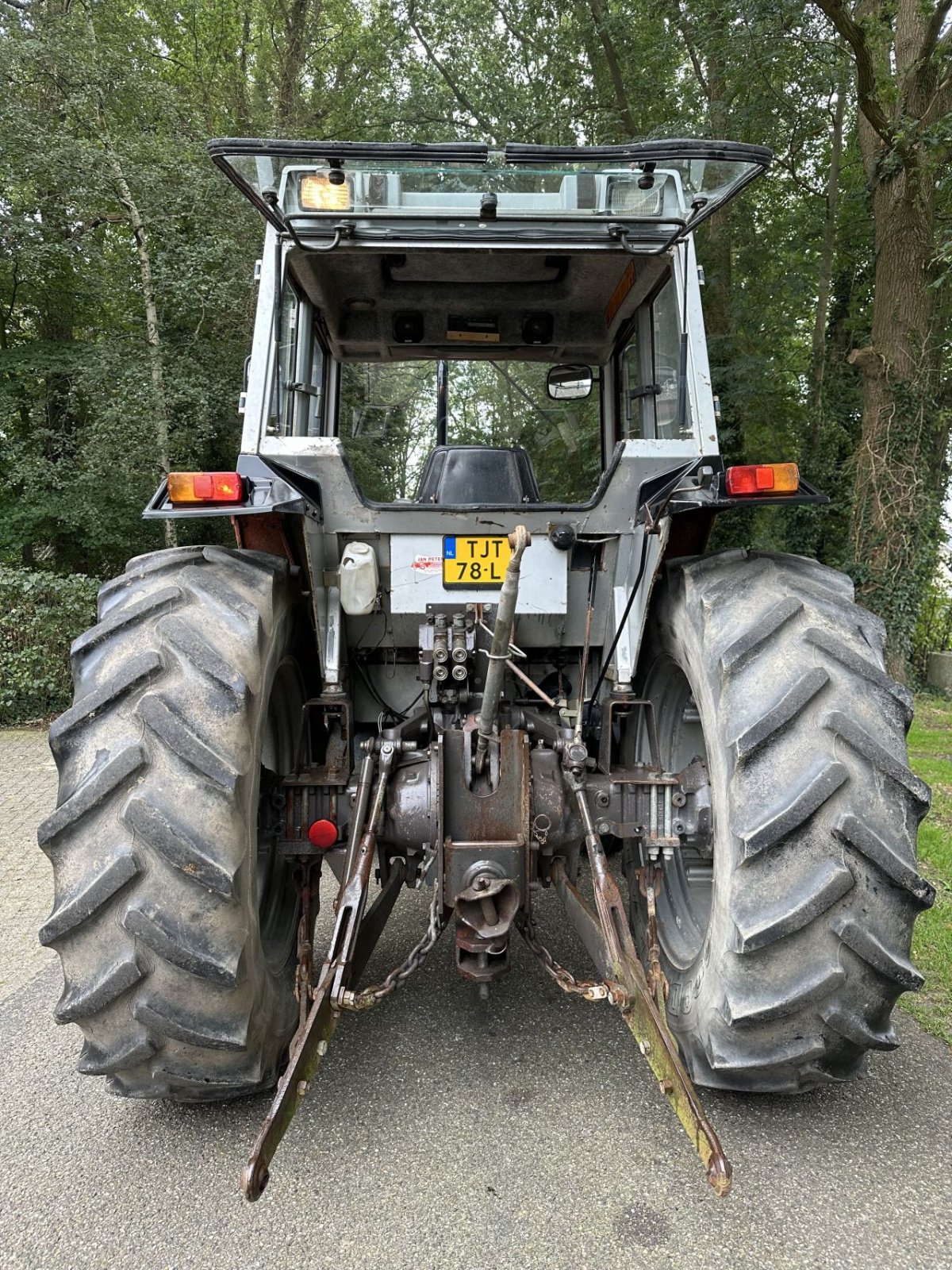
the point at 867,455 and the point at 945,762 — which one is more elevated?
the point at 867,455

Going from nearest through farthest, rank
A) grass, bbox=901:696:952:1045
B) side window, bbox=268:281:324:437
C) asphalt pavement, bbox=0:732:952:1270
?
1. asphalt pavement, bbox=0:732:952:1270
2. grass, bbox=901:696:952:1045
3. side window, bbox=268:281:324:437

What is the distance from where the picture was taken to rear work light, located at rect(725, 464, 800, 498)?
253cm

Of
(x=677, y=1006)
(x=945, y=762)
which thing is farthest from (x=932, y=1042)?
(x=945, y=762)

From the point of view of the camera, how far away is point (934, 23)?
26.8 ft

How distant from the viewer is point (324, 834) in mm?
2926

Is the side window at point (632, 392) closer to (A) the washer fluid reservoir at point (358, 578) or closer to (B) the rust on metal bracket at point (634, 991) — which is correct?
(A) the washer fluid reservoir at point (358, 578)

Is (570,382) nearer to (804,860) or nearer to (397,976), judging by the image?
(804,860)

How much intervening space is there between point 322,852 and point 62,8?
48.0 feet

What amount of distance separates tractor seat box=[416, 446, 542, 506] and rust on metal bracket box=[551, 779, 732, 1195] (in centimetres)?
135

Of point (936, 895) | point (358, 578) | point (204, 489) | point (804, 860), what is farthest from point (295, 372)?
point (936, 895)

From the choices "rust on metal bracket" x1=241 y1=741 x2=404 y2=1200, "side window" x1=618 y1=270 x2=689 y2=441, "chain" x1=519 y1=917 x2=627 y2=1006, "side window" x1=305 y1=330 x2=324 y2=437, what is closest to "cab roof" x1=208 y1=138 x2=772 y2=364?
"side window" x1=618 y1=270 x2=689 y2=441

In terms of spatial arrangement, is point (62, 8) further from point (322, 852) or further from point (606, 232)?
point (322, 852)

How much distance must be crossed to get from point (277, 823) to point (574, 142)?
1246cm

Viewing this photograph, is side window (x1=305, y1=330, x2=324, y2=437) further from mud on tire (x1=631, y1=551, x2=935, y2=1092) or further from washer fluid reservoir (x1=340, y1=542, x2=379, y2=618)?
mud on tire (x1=631, y1=551, x2=935, y2=1092)
